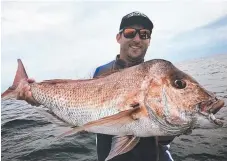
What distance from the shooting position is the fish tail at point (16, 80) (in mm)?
3664

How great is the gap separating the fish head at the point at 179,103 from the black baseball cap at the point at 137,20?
1831 mm

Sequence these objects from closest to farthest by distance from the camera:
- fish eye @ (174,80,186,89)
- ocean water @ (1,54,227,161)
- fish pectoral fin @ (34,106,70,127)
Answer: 1. fish eye @ (174,80,186,89)
2. fish pectoral fin @ (34,106,70,127)
3. ocean water @ (1,54,227,161)

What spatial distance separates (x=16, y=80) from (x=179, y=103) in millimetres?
2429

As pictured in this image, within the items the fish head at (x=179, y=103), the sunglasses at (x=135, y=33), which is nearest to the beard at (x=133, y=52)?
the sunglasses at (x=135, y=33)

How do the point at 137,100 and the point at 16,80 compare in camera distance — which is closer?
the point at 137,100

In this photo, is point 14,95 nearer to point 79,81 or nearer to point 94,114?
point 79,81

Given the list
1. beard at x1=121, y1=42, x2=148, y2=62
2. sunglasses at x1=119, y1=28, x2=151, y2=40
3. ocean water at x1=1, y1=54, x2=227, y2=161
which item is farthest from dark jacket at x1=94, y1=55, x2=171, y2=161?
ocean water at x1=1, y1=54, x2=227, y2=161

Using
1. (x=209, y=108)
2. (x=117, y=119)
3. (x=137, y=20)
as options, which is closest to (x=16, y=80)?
(x=117, y=119)

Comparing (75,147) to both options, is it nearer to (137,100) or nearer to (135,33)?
(135,33)

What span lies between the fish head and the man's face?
1.60 meters

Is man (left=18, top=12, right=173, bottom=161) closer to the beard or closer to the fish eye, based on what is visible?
the beard

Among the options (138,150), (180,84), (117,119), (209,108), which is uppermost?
(180,84)

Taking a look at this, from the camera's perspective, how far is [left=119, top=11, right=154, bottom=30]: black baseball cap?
4.34 m

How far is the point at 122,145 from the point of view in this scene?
9.05 feet
